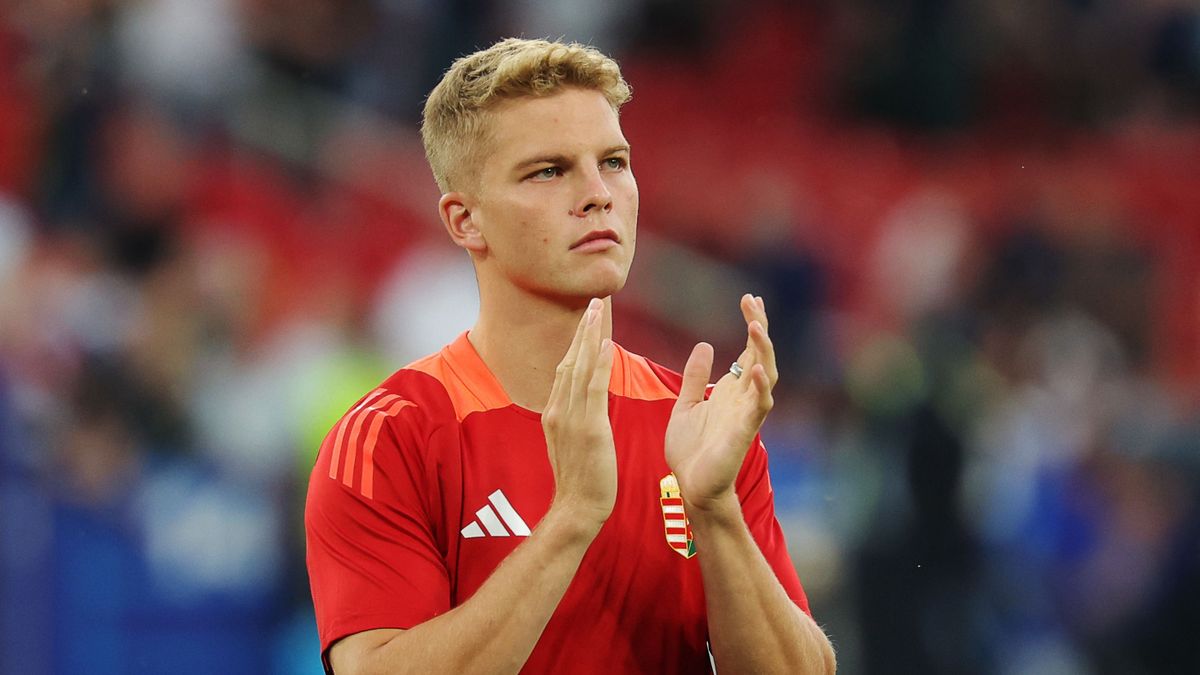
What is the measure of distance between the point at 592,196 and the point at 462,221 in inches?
12.6

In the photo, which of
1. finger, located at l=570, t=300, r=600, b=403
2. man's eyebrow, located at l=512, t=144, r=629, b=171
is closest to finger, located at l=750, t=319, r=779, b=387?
finger, located at l=570, t=300, r=600, b=403

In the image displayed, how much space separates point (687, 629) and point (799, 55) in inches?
164

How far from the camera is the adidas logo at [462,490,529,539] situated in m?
2.49

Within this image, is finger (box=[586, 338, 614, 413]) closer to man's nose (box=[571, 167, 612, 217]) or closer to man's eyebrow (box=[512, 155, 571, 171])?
man's nose (box=[571, 167, 612, 217])

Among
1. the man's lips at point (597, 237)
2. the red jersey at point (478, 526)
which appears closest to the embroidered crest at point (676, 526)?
A: the red jersey at point (478, 526)

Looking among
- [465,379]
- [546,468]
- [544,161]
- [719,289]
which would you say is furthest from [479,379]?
[719,289]

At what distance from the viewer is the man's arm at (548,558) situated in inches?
86.8

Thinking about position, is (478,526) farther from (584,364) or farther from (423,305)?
(423,305)

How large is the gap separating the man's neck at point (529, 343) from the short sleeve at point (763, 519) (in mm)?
409

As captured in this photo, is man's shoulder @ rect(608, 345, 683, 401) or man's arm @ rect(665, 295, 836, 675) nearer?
man's arm @ rect(665, 295, 836, 675)

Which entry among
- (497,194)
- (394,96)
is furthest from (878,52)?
(497,194)

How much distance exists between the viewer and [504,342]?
267 cm

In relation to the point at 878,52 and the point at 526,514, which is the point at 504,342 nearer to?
the point at 526,514

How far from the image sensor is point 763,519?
2699mm
